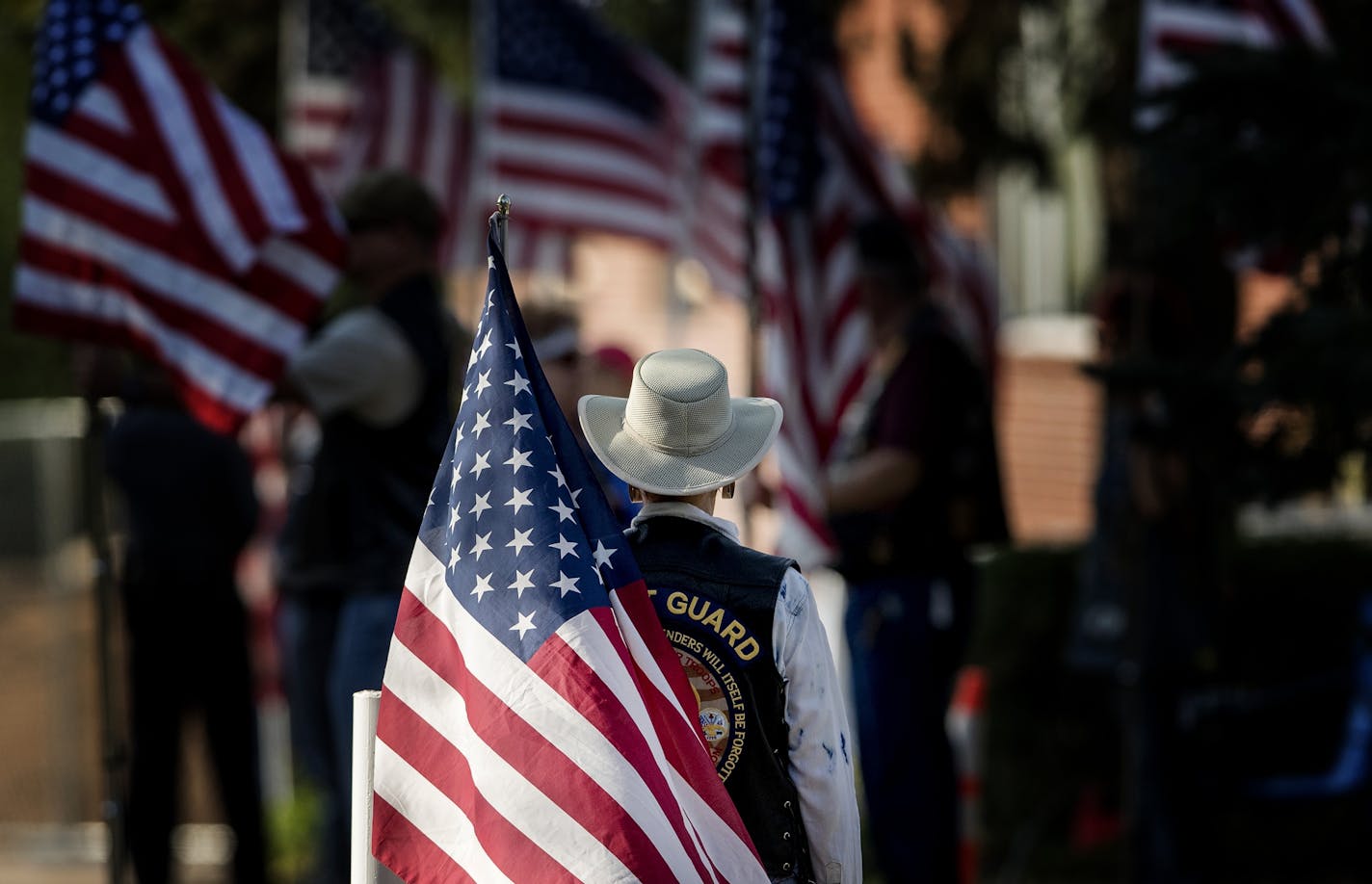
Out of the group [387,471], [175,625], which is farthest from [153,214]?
[175,625]

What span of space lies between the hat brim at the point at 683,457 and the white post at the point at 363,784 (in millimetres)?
616

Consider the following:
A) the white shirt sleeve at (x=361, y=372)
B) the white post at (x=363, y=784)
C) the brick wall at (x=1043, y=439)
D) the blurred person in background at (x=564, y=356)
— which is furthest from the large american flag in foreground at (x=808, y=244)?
the brick wall at (x=1043, y=439)

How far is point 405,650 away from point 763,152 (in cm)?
460

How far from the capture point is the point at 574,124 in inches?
379

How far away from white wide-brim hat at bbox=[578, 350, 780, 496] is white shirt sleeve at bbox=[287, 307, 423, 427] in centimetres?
216

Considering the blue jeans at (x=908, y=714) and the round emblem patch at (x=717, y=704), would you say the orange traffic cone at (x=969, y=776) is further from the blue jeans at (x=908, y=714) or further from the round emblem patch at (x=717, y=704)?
the round emblem patch at (x=717, y=704)

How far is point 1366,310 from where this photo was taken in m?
5.66

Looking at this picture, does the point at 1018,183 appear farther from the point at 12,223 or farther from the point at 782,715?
the point at 12,223

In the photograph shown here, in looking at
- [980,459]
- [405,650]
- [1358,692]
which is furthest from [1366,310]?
[405,650]

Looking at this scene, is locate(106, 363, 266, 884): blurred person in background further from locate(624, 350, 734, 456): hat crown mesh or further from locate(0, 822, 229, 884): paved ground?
locate(624, 350, 734, 456): hat crown mesh

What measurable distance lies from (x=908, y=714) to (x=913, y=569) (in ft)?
1.52

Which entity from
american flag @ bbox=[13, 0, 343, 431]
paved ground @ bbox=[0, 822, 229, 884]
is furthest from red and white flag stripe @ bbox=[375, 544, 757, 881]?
paved ground @ bbox=[0, 822, 229, 884]

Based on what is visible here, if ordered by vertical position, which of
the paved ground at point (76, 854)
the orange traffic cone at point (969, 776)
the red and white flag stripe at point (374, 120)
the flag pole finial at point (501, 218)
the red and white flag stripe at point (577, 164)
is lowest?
the paved ground at point (76, 854)

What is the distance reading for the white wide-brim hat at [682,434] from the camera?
3494mm
